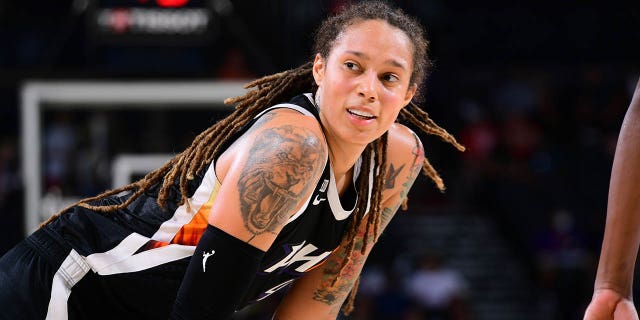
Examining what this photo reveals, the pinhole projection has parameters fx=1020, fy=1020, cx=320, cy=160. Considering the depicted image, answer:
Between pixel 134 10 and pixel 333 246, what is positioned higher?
pixel 134 10

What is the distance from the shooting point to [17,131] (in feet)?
33.5

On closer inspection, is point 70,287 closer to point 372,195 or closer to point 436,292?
point 372,195

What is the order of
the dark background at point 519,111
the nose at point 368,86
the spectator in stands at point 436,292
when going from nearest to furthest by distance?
the nose at point 368,86 → the spectator in stands at point 436,292 → the dark background at point 519,111

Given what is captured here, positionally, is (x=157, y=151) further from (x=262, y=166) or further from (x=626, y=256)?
(x=626, y=256)

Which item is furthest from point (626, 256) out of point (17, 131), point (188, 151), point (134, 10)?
point (17, 131)

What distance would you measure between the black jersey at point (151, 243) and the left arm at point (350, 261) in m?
0.25

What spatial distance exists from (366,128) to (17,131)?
8.18 metres

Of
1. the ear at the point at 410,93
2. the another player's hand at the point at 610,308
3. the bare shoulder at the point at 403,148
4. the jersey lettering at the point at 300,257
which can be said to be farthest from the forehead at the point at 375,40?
the another player's hand at the point at 610,308

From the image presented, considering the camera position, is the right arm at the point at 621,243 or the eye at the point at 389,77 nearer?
the right arm at the point at 621,243

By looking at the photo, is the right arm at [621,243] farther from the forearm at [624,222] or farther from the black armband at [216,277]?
the black armband at [216,277]

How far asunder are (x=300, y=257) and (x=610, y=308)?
91cm

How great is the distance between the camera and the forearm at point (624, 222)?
7.41 ft

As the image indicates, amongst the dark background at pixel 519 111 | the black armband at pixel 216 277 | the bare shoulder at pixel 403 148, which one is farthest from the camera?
the dark background at pixel 519 111

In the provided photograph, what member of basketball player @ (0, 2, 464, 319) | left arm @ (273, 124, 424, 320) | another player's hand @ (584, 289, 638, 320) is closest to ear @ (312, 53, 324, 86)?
basketball player @ (0, 2, 464, 319)
